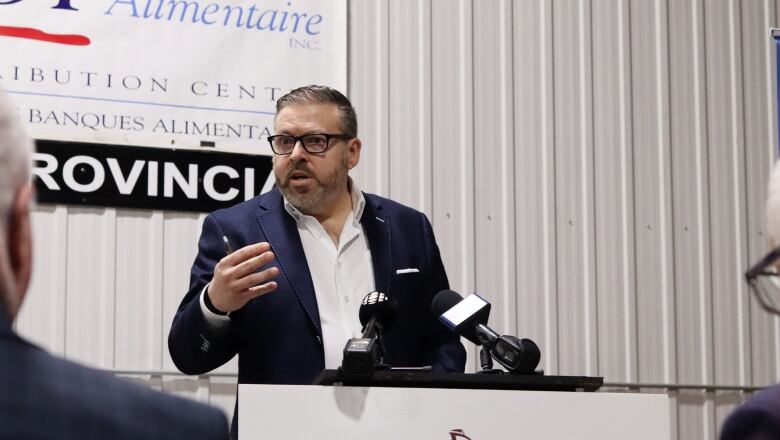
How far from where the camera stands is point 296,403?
2.92 m

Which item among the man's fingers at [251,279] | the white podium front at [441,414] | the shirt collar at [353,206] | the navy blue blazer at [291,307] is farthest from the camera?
the shirt collar at [353,206]

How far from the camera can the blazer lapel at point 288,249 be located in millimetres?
3789

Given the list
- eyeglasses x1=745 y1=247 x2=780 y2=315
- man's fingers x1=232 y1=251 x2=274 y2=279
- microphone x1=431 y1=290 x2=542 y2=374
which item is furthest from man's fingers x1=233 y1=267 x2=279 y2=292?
eyeglasses x1=745 y1=247 x2=780 y2=315

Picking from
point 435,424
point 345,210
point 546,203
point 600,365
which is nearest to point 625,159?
point 546,203

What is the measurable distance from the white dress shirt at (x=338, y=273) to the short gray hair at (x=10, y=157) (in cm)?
256

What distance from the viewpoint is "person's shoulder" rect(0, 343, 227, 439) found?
1152mm

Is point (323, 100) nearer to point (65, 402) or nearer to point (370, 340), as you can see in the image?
point (370, 340)

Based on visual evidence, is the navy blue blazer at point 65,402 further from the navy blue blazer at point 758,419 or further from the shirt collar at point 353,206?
the shirt collar at point 353,206

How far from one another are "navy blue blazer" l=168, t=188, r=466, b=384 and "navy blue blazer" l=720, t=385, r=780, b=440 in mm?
2271

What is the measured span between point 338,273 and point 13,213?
2.75 metres

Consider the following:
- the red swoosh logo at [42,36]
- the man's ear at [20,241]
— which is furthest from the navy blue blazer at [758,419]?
the red swoosh logo at [42,36]

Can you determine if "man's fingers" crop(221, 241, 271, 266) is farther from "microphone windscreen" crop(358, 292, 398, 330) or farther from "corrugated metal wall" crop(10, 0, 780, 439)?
"corrugated metal wall" crop(10, 0, 780, 439)

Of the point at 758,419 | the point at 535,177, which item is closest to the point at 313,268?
the point at 535,177

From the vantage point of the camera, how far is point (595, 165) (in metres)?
5.85
